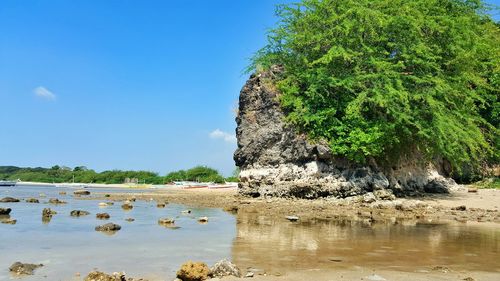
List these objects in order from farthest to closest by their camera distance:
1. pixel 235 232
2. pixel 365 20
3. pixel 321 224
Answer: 1. pixel 365 20
2. pixel 321 224
3. pixel 235 232

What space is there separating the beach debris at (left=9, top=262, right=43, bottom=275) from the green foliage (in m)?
14.4

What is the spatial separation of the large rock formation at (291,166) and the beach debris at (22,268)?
14295mm

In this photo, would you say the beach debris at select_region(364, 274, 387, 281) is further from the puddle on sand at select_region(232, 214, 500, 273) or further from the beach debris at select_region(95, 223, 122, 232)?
the beach debris at select_region(95, 223, 122, 232)

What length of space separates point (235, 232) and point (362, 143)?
9.69 metres

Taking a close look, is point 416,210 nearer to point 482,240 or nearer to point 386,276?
point 482,240

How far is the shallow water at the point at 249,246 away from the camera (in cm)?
703

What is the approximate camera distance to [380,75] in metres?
20.0

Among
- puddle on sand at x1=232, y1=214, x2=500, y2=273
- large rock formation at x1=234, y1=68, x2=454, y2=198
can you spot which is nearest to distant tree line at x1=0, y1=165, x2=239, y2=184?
large rock formation at x1=234, y1=68, x2=454, y2=198

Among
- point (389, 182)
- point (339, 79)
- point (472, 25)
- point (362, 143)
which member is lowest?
point (389, 182)

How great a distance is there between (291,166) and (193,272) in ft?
49.1

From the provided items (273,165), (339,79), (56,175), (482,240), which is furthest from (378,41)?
(56,175)

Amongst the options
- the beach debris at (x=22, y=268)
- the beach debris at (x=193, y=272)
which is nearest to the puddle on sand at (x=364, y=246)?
the beach debris at (x=193, y=272)

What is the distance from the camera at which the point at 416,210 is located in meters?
16.2

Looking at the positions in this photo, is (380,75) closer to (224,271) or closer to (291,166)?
(291,166)
